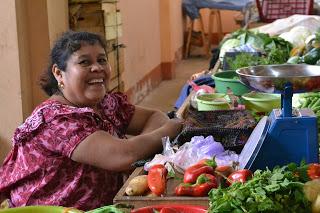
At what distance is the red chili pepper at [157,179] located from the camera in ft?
6.82

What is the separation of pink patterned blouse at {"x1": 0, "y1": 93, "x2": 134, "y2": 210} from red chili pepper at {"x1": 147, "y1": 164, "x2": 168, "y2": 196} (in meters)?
0.43

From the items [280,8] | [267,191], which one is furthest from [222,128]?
[280,8]

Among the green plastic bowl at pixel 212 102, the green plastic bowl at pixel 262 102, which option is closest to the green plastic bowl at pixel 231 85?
the green plastic bowl at pixel 212 102

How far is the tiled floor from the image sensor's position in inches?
339

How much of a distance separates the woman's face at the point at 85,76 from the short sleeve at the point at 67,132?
0.56 ft

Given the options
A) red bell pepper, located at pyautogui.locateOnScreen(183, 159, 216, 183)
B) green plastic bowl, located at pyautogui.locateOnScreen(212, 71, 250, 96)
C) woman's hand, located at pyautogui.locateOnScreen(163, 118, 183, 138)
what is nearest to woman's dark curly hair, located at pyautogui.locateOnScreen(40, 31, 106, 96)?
woman's hand, located at pyautogui.locateOnScreen(163, 118, 183, 138)

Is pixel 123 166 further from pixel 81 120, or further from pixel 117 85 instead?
pixel 117 85

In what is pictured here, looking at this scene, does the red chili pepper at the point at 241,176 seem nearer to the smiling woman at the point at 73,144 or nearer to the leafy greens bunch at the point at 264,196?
the leafy greens bunch at the point at 264,196

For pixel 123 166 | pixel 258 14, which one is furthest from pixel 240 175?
pixel 258 14

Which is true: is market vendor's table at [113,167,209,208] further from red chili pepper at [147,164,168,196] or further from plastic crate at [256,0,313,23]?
plastic crate at [256,0,313,23]

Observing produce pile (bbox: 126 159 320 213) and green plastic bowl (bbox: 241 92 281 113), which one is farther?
green plastic bowl (bbox: 241 92 281 113)

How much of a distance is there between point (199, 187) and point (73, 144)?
686mm

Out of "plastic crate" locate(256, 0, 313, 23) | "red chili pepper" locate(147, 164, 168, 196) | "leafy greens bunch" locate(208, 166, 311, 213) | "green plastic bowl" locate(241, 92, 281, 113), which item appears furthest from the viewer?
"plastic crate" locate(256, 0, 313, 23)

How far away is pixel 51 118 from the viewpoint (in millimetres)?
2529
